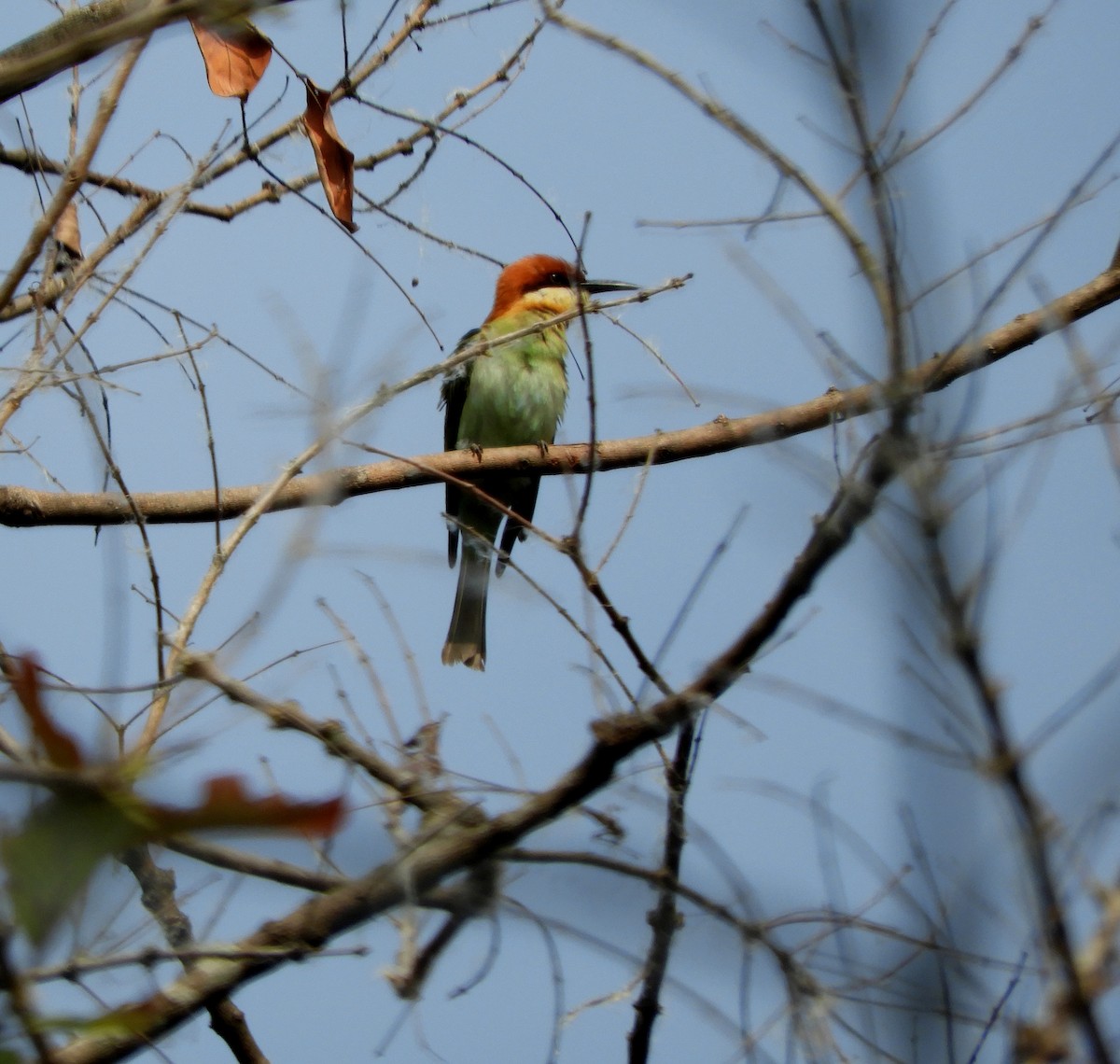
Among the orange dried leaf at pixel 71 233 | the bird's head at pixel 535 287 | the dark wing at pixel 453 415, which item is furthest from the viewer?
the bird's head at pixel 535 287

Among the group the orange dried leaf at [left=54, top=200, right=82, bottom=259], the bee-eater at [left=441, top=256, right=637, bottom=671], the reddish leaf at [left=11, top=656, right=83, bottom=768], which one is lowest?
the reddish leaf at [left=11, top=656, right=83, bottom=768]

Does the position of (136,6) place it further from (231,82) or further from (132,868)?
(132,868)

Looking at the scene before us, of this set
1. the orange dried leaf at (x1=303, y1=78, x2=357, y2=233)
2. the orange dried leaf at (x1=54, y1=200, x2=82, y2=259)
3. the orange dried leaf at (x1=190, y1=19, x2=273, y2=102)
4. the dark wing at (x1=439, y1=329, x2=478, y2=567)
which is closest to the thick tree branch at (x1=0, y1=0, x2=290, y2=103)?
the orange dried leaf at (x1=190, y1=19, x2=273, y2=102)

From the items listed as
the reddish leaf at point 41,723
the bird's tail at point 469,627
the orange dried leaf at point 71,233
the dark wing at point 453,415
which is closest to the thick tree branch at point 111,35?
the reddish leaf at point 41,723

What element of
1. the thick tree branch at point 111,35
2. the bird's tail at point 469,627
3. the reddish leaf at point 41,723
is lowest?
the reddish leaf at point 41,723

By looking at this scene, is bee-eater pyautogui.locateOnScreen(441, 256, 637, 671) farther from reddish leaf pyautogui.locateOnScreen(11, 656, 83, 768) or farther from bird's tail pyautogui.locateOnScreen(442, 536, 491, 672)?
reddish leaf pyautogui.locateOnScreen(11, 656, 83, 768)

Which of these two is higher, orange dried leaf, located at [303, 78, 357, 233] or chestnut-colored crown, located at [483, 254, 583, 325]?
chestnut-colored crown, located at [483, 254, 583, 325]

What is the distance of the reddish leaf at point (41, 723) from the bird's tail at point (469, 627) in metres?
4.97

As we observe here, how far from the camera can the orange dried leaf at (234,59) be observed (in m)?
2.71

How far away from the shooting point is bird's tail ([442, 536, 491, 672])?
19.0 ft

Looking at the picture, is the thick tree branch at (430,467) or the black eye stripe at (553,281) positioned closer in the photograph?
the thick tree branch at (430,467)

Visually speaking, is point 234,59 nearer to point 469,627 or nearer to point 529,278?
point 469,627

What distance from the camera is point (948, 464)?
1184 millimetres

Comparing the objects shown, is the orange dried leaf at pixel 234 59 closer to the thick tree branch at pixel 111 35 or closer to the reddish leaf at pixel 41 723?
the thick tree branch at pixel 111 35
